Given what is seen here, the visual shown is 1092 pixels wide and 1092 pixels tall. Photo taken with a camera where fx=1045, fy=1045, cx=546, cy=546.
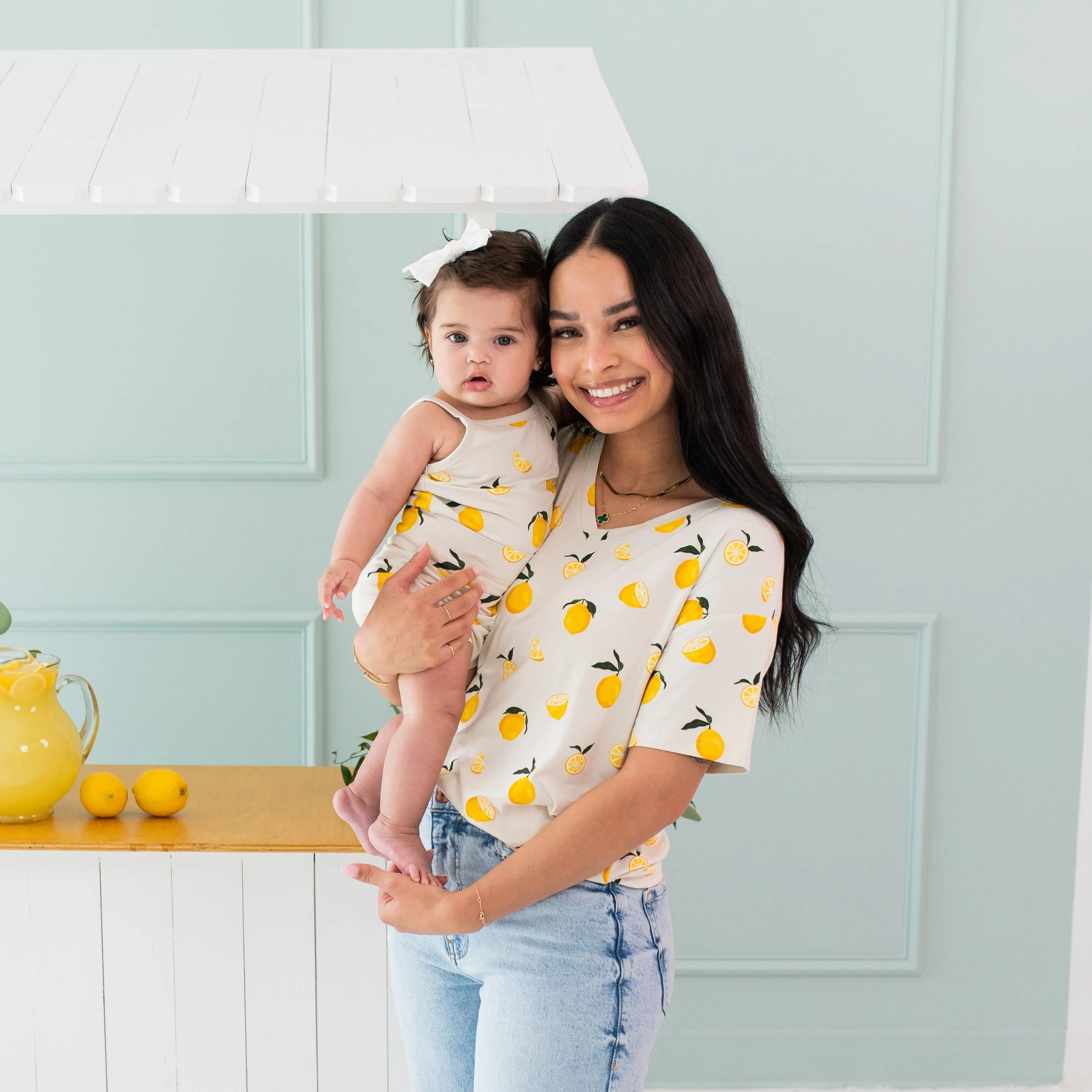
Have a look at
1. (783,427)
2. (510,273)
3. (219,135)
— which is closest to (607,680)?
(510,273)

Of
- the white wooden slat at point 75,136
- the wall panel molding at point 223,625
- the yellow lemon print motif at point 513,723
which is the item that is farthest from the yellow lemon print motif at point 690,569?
the wall panel molding at point 223,625

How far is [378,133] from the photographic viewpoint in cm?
112

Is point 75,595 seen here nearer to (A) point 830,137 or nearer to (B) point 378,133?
(B) point 378,133

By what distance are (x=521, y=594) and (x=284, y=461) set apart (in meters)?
1.11

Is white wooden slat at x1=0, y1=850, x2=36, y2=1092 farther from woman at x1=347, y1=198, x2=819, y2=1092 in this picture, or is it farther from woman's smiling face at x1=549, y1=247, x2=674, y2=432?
woman's smiling face at x1=549, y1=247, x2=674, y2=432

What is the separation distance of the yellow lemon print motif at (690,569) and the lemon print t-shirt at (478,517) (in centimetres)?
19

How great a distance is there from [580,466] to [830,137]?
1.23 metres

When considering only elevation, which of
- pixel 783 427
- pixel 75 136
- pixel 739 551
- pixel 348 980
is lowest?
pixel 348 980

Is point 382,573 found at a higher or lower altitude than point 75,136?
lower

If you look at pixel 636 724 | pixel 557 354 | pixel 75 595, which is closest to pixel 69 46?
pixel 75 595

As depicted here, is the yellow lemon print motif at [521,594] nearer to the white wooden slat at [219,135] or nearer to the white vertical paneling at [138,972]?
the white wooden slat at [219,135]

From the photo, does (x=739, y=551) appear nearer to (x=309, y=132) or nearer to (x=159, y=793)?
(x=309, y=132)

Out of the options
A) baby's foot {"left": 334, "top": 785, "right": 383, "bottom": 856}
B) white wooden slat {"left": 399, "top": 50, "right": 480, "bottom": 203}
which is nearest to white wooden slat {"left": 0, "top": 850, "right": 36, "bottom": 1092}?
baby's foot {"left": 334, "top": 785, "right": 383, "bottom": 856}

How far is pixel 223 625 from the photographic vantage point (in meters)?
2.11
